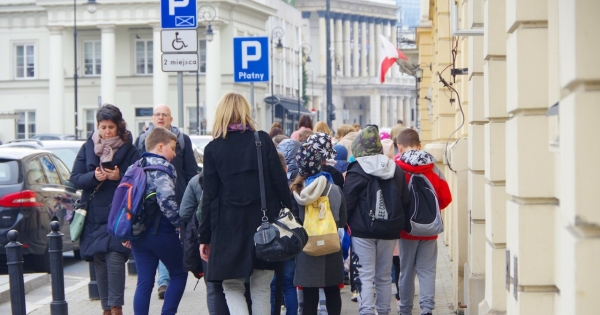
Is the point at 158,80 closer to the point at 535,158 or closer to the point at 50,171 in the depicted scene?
the point at 50,171

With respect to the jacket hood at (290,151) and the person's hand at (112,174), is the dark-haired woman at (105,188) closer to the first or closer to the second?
the person's hand at (112,174)

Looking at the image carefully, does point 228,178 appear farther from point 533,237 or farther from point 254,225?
point 533,237

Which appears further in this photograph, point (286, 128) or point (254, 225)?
point (286, 128)

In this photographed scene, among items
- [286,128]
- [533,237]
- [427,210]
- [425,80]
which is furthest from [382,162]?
[286,128]

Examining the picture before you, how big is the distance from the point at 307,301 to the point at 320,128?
615 centimetres

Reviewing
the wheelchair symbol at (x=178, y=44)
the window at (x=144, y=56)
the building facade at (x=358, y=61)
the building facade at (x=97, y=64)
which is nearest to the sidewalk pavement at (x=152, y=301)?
the wheelchair symbol at (x=178, y=44)

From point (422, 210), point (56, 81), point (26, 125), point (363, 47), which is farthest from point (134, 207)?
point (363, 47)

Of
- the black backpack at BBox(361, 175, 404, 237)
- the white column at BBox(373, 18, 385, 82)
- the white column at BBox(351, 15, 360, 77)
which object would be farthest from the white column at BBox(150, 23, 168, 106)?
the white column at BBox(373, 18, 385, 82)

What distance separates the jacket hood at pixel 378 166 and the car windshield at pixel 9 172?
19.3 feet

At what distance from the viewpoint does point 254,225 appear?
7.37 m

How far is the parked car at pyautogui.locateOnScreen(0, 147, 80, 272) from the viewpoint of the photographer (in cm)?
1323

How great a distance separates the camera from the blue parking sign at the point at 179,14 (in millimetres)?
13656

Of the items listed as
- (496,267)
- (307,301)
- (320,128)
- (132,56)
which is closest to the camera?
(496,267)

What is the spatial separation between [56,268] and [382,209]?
2818mm
